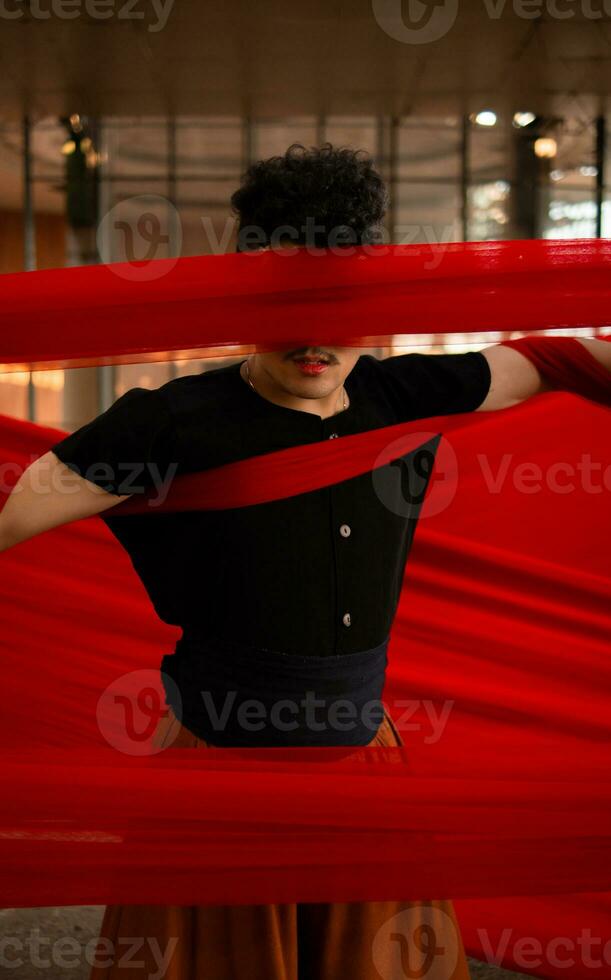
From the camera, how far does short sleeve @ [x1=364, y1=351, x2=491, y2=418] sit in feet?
3.08

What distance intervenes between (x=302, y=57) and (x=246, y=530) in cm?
552

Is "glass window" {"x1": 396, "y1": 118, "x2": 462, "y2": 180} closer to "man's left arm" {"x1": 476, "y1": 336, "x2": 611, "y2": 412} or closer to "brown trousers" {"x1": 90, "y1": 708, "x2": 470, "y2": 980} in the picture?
"man's left arm" {"x1": 476, "y1": 336, "x2": 611, "y2": 412}

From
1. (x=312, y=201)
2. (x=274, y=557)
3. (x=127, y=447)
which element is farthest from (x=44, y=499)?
(x=312, y=201)

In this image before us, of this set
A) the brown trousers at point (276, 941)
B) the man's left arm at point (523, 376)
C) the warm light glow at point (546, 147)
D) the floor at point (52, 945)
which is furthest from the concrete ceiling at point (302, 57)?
the brown trousers at point (276, 941)

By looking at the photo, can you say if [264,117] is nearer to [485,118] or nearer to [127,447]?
[485,118]

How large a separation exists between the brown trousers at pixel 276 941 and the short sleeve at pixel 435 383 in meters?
0.31

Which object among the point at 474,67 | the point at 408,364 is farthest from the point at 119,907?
the point at 474,67

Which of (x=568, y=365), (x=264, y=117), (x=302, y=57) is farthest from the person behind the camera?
(x=264, y=117)

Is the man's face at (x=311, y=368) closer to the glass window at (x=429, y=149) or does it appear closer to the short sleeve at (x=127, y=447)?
the short sleeve at (x=127, y=447)

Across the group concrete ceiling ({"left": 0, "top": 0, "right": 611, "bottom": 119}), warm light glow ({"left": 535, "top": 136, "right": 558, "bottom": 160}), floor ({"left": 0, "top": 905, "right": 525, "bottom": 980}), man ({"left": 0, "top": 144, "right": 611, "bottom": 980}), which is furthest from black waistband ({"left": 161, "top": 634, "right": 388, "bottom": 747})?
warm light glow ({"left": 535, "top": 136, "right": 558, "bottom": 160})

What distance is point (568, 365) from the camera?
3.06ft

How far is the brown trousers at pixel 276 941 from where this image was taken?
0.89m

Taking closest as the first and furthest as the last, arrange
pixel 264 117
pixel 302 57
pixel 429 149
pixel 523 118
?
1. pixel 302 57
2. pixel 264 117
3. pixel 523 118
4. pixel 429 149

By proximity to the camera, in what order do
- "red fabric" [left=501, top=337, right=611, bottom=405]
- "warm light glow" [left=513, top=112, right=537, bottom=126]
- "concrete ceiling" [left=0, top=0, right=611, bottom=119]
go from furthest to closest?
"warm light glow" [left=513, top=112, right=537, bottom=126] → "concrete ceiling" [left=0, top=0, right=611, bottom=119] → "red fabric" [left=501, top=337, right=611, bottom=405]
